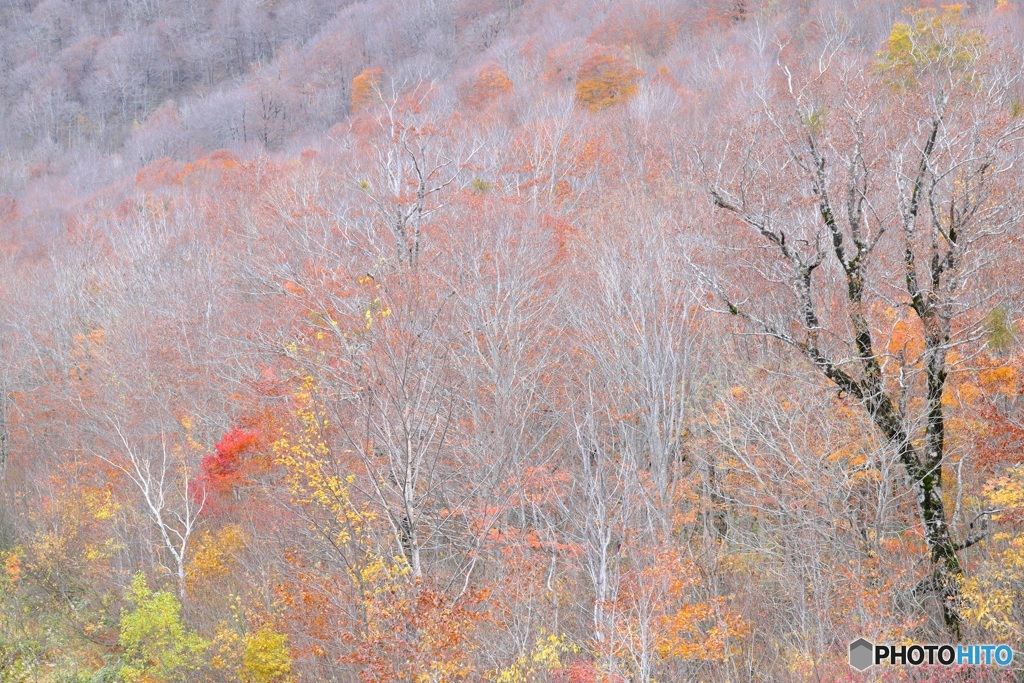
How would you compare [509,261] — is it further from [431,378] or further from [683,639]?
[683,639]

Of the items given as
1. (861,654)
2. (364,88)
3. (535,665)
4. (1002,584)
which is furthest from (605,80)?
(535,665)

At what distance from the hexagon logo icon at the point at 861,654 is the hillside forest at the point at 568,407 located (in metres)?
0.20

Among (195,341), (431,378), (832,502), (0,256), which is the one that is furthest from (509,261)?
(0,256)

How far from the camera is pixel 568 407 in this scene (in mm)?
18188

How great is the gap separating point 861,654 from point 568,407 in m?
7.72

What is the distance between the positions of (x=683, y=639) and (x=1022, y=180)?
1151 centimetres

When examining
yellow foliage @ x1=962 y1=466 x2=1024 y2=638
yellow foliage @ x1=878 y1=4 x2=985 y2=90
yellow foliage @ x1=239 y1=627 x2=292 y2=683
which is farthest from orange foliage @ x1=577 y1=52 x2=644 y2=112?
yellow foliage @ x1=962 y1=466 x2=1024 y2=638

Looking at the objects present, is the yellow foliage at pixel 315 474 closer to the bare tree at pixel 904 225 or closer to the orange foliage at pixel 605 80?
the bare tree at pixel 904 225

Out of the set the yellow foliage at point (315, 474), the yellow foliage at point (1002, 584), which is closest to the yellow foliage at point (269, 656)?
the yellow foliage at point (315, 474)

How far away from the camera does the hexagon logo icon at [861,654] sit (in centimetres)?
1195

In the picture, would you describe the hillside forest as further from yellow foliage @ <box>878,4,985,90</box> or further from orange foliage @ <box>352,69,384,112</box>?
orange foliage @ <box>352,69,384,112</box>

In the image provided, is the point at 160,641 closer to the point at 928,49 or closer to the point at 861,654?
the point at 861,654

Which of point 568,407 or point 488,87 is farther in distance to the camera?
point 488,87

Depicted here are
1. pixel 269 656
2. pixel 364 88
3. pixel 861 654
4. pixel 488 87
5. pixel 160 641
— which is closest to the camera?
pixel 861 654
